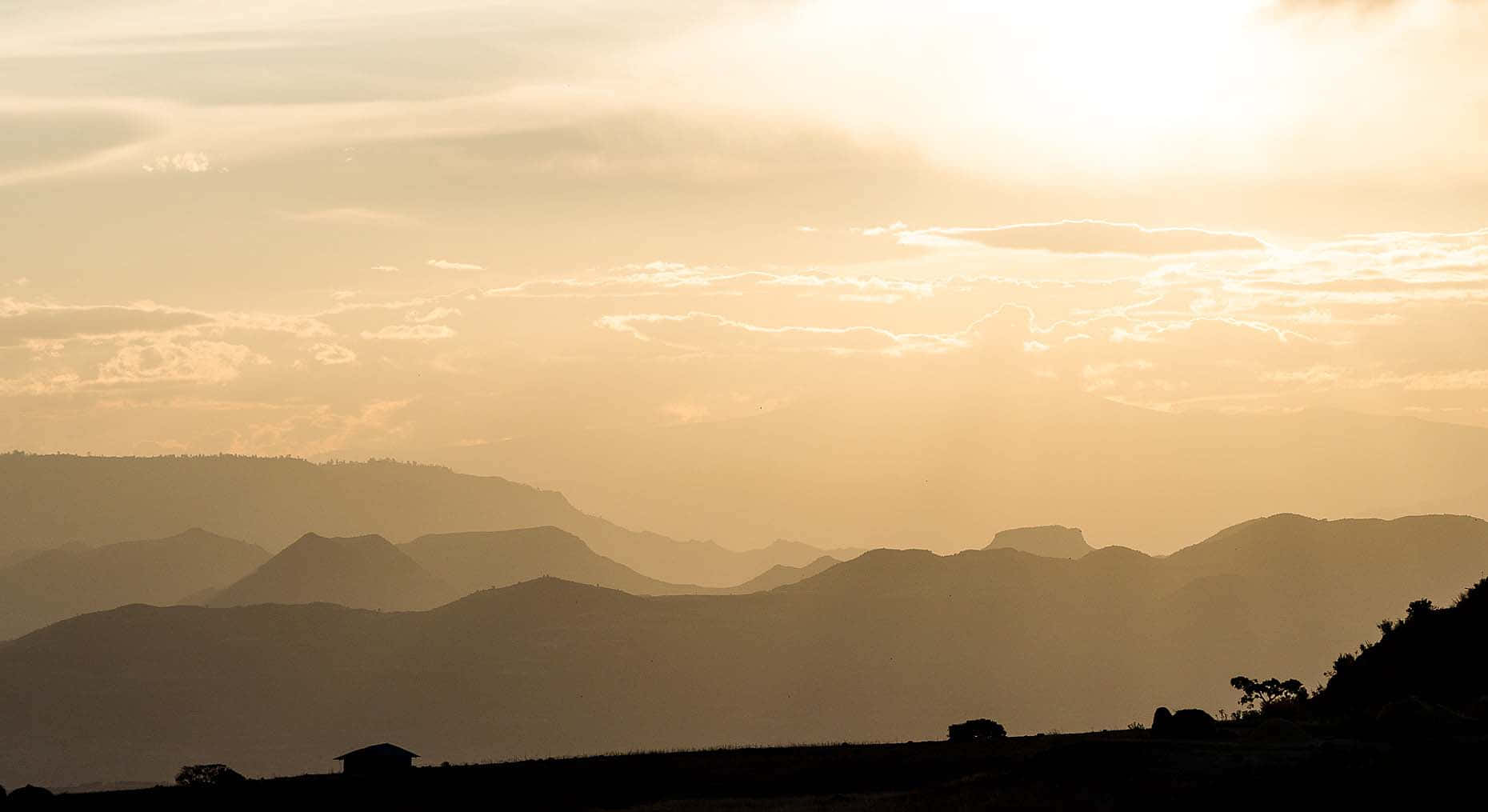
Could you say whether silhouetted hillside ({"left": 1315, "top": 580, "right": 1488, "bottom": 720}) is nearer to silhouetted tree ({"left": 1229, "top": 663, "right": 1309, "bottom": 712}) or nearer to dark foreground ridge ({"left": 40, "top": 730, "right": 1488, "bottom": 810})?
silhouetted tree ({"left": 1229, "top": 663, "right": 1309, "bottom": 712})

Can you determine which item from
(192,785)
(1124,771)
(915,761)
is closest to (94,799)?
(192,785)

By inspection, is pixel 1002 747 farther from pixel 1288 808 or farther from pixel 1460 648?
pixel 1460 648

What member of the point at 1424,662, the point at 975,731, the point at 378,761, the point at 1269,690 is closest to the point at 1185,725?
the point at 975,731

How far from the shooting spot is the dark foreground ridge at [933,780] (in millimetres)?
51281

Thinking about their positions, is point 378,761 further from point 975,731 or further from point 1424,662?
point 1424,662

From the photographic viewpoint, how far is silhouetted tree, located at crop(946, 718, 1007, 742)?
80.6 metres

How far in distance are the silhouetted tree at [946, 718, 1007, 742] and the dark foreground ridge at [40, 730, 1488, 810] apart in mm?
2933

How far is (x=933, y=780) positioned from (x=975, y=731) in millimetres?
19748

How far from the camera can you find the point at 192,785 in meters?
80.4

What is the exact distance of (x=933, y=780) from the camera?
64625 mm

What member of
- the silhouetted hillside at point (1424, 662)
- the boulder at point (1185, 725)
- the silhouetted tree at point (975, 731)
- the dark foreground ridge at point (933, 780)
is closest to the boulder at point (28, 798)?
the dark foreground ridge at point (933, 780)

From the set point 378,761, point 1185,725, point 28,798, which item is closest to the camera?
point 1185,725

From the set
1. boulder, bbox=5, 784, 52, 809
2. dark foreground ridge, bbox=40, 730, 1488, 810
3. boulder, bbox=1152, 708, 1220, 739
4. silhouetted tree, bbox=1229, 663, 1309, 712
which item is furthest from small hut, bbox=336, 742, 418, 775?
silhouetted tree, bbox=1229, 663, 1309, 712

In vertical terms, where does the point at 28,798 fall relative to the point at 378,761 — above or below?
below
